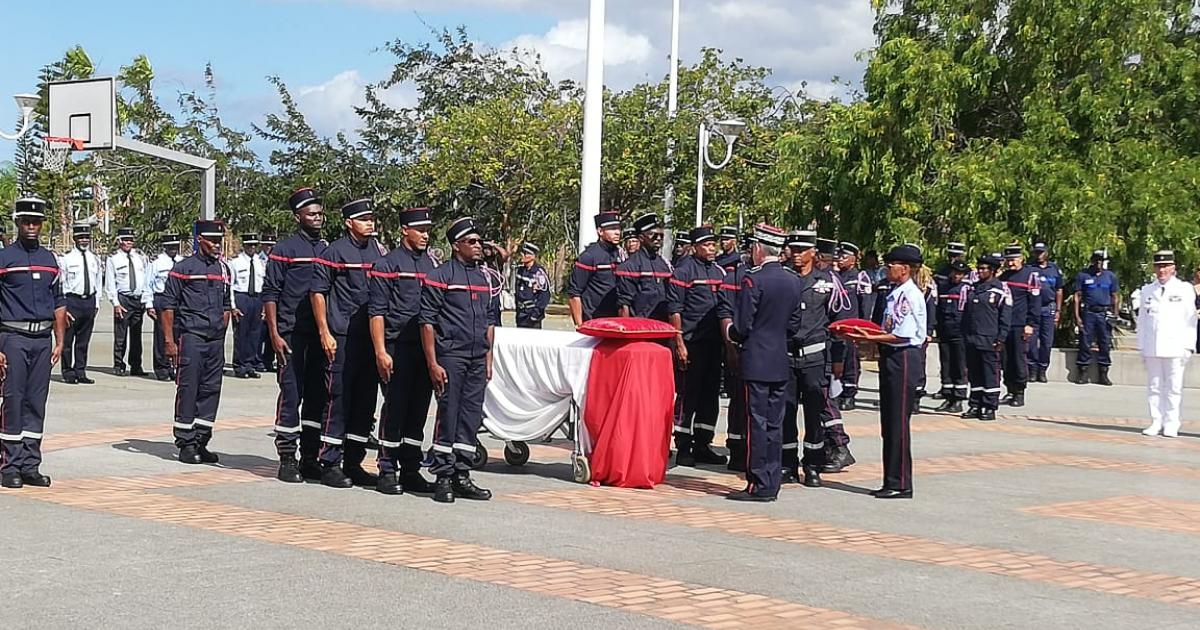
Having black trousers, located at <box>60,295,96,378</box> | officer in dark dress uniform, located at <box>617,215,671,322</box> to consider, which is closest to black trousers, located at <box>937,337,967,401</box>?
officer in dark dress uniform, located at <box>617,215,671,322</box>

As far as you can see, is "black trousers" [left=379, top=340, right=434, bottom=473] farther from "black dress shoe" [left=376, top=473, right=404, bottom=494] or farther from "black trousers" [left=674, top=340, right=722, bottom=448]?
"black trousers" [left=674, top=340, right=722, bottom=448]

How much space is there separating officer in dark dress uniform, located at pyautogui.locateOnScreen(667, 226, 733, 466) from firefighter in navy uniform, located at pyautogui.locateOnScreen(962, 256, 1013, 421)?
564cm

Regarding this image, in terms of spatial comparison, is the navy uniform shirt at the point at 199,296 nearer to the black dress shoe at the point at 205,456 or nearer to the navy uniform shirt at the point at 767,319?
the black dress shoe at the point at 205,456

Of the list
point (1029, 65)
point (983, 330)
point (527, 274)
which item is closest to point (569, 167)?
point (1029, 65)

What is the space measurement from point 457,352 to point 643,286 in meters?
3.71

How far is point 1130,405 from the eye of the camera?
20.9 meters

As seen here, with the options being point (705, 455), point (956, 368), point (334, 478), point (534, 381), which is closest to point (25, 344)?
point (334, 478)

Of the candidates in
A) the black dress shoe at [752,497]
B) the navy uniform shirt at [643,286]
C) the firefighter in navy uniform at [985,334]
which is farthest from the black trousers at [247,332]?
the black dress shoe at [752,497]

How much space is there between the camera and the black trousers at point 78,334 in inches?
767

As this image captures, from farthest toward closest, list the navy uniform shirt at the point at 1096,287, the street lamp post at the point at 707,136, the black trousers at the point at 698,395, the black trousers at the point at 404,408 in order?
1. the street lamp post at the point at 707,136
2. the navy uniform shirt at the point at 1096,287
3. the black trousers at the point at 698,395
4. the black trousers at the point at 404,408

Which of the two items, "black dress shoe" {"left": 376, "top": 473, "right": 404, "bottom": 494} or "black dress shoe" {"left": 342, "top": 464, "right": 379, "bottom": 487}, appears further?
"black dress shoe" {"left": 342, "top": 464, "right": 379, "bottom": 487}

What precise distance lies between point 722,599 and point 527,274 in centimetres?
1304

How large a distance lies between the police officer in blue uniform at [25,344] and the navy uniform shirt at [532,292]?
32.3 ft

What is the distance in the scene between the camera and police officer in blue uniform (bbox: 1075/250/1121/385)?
23.8 m
